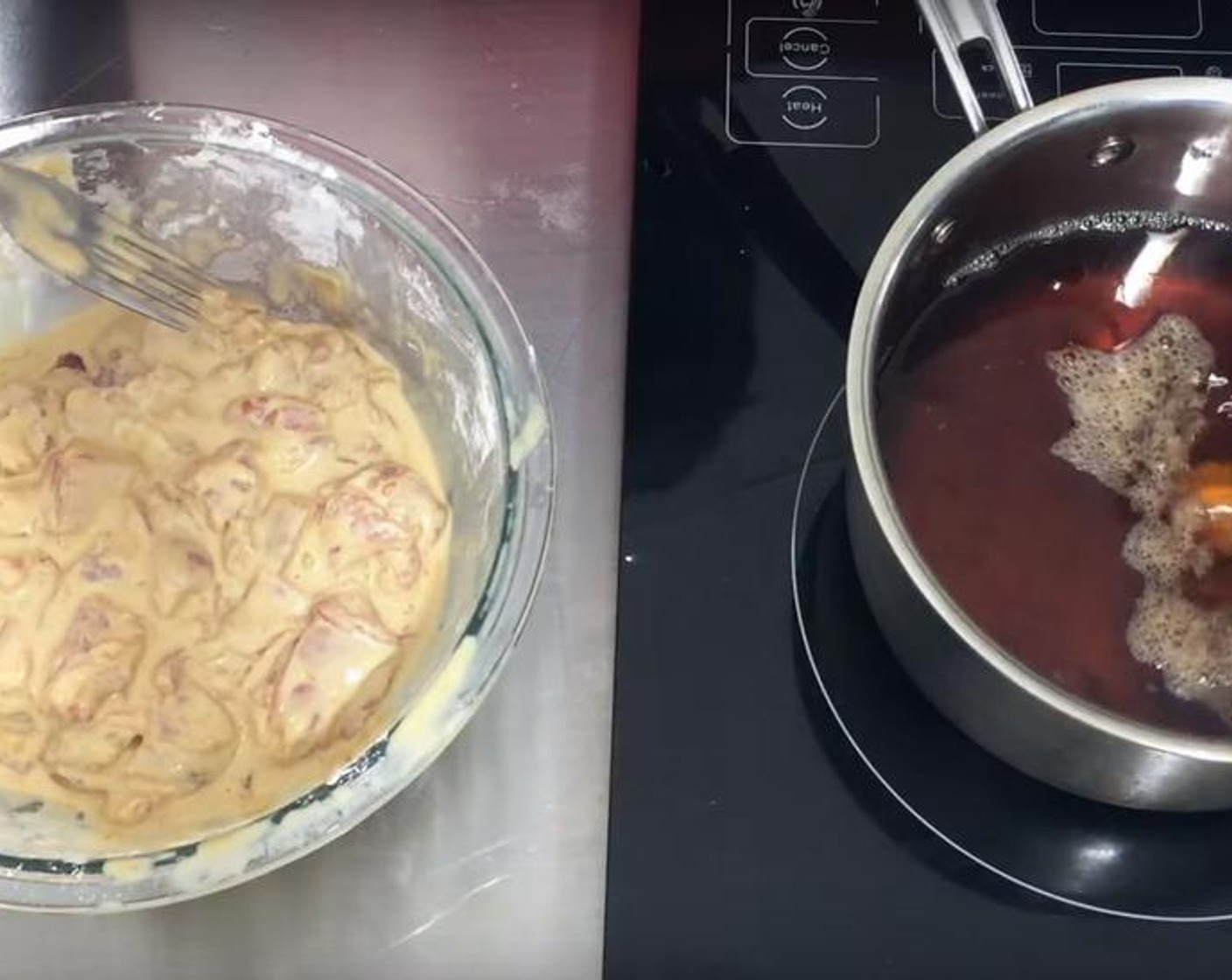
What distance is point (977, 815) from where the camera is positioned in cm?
78

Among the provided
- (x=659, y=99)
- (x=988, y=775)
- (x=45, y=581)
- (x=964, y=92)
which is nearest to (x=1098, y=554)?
(x=988, y=775)

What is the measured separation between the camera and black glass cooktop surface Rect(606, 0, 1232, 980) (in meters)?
0.76

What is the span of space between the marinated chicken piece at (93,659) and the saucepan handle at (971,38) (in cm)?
46

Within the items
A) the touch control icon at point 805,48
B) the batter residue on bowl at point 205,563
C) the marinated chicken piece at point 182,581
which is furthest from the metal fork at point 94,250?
the touch control icon at point 805,48

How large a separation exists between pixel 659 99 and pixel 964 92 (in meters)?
0.22

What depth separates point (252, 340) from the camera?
85cm

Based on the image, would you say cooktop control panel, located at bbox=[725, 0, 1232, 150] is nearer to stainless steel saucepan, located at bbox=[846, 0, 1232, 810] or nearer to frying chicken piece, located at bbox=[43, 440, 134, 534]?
stainless steel saucepan, located at bbox=[846, 0, 1232, 810]

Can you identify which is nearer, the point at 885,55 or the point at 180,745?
the point at 180,745

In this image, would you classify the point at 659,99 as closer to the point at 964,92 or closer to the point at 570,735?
the point at 964,92

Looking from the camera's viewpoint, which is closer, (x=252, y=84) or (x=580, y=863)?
(x=580, y=863)

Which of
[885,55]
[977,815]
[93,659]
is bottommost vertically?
[977,815]

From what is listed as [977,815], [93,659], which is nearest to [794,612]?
[977,815]

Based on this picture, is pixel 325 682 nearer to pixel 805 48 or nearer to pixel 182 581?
pixel 182 581

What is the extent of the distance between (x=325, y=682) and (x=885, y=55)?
1.52ft
